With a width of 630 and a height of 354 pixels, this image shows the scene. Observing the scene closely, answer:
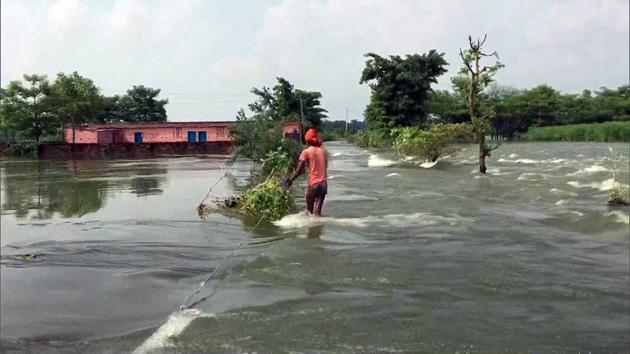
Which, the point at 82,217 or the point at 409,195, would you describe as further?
the point at 409,195

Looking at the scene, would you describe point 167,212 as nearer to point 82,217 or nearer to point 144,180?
point 82,217

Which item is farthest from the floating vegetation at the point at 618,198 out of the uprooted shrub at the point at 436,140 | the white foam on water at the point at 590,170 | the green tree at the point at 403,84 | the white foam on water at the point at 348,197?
the green tree at the point at 403,84

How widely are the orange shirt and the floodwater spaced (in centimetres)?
80

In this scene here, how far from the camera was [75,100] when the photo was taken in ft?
150

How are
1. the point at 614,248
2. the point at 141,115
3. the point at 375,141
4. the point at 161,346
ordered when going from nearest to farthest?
the point at 161,346 < the point at 614,248 < the point at 375,141 < the point at 141,115

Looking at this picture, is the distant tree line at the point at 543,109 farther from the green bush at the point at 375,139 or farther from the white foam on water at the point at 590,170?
the white foam on water at the point at 590,170

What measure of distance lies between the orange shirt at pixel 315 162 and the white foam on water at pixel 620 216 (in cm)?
530

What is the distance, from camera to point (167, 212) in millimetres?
12203

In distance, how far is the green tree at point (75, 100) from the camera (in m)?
44.6

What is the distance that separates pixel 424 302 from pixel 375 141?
1778 inches

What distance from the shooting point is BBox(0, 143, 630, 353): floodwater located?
486 cm

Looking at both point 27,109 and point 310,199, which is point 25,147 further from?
point 310,199

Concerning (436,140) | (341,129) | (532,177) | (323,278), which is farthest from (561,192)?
(341,129)

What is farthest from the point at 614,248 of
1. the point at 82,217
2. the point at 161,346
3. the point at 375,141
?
the point at 375,141
